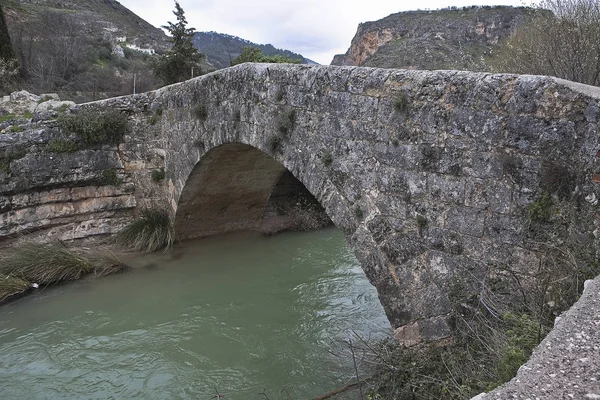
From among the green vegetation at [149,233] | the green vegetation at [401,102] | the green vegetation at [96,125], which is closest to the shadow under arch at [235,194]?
the green vegetation at [149,233]

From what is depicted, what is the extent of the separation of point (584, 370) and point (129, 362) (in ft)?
17.0

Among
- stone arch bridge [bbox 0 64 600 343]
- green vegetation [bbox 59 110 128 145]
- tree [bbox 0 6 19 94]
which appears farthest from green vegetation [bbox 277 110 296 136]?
tree [bbox 0 6 19 94]

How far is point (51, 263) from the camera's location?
7.71 m

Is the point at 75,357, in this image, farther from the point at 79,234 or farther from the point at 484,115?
the point at 484,115

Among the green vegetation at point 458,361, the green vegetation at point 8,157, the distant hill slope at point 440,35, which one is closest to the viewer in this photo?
the green vegetation at point 458,361

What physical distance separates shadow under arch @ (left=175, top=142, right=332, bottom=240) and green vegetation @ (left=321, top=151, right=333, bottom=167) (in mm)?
2441

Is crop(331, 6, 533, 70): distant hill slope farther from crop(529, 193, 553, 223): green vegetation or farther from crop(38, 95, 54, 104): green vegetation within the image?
crop(38, 95, 54, 104): green vegetation

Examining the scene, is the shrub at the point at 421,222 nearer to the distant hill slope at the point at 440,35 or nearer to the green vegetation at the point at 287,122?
the green vegetation at the point at 287,122

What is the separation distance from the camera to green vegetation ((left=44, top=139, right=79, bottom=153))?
335 inches

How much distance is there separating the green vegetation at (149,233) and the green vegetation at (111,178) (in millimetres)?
Answer: 754

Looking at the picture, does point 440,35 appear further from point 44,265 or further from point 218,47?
point 218,47

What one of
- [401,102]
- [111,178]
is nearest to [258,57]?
[111,178]

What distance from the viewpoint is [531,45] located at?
27.5 ft

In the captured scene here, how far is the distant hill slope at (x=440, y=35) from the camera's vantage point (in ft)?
54.7
